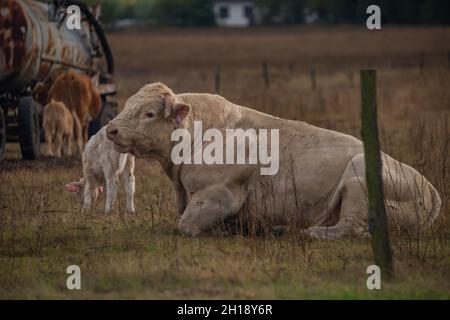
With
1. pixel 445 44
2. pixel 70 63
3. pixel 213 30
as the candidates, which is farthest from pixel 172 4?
pixel 70 63

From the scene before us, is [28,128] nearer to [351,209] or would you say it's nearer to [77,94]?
[77,94]

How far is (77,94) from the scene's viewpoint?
19547 mm

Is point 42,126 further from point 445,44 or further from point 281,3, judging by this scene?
point 281,3

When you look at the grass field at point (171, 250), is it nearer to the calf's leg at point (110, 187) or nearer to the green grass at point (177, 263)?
the green grass at point (177, 263)

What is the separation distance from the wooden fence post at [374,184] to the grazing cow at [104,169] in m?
4.06

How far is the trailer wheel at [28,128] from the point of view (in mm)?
17797

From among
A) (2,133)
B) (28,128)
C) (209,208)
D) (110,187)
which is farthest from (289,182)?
(28,128)

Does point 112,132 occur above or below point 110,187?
above

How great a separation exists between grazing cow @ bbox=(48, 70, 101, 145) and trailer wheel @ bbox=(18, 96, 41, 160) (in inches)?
54.3

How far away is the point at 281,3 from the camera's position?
8100 centimetres

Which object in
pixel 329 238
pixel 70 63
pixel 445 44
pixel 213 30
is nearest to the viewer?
pixel 329 238

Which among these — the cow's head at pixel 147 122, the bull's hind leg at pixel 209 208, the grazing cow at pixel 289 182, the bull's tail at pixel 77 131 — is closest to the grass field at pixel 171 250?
the bull's hind leg at pixel 209 208

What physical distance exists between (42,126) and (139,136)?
871cm

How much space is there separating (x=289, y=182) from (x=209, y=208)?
79 cm
